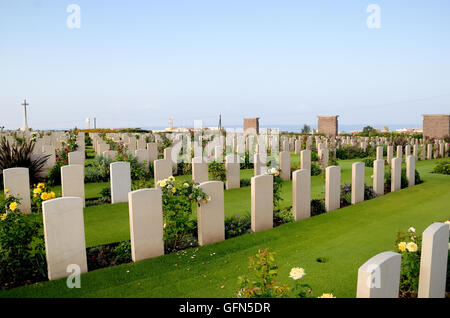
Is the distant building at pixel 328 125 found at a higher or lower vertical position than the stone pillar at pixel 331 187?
Result: higher

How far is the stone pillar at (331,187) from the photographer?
23.6ft

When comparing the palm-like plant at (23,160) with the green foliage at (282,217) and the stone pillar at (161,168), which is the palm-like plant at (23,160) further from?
the green foliage at (282,217)

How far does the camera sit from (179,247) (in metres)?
5.27

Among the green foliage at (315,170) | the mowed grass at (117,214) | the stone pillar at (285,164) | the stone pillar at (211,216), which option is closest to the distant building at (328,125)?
the green foliage at (315,170)

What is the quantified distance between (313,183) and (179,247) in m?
6.14

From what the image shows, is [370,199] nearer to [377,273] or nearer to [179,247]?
[179,247]

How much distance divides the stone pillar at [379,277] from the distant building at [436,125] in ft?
84.3

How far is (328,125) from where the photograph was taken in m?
30.7

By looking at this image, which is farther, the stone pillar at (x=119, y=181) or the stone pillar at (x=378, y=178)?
the stone pillar at (x=378, y=178)

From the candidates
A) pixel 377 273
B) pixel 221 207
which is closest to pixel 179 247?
pixel 221 207

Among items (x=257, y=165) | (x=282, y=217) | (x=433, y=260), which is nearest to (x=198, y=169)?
(x=257, y=165)

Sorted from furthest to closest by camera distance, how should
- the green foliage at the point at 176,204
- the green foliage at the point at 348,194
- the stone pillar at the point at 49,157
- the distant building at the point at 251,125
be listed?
the distant building at the point at 251,125
the stone pillar at the point at 49,157
the green foliage at the point at 348,194
the green foliage at the point at 176,204

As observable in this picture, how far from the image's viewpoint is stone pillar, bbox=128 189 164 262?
15.3 ft

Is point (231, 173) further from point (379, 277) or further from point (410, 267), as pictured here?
point (379, 277)
